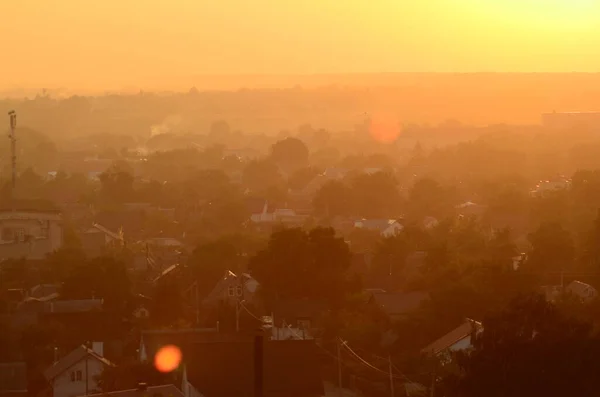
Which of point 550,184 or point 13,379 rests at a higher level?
point 13,379

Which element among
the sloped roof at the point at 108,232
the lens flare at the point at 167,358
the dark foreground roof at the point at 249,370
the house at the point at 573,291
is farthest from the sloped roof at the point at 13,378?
the sloped roof at the point at 108,232

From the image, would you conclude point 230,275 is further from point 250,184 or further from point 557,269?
point 250,184

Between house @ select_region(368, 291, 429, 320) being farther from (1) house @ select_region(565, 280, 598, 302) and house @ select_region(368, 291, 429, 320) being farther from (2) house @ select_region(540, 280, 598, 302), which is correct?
(1) house @ select_region(565, 280, 598, 302)

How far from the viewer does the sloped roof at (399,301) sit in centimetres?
1537

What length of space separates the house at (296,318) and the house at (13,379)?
2.93 m

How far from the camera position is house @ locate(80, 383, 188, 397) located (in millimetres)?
9797

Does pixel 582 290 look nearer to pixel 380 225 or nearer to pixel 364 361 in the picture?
pixel 364 361

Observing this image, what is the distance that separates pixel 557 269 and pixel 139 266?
6276 mm

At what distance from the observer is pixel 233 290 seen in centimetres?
1675

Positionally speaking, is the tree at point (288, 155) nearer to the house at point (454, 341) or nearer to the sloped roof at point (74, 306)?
the sloped roof at point (74, 306)

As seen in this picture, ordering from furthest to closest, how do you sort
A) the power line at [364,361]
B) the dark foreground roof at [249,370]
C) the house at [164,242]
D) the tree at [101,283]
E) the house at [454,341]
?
1. the house at [164,242]
2. the tree at [101,283]
3. the house at [454,341]
4. the power line at [364,361]
5. the dark foreground roof at [249,370]

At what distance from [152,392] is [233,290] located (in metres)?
6.74

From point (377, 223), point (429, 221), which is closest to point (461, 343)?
point (377, 223)

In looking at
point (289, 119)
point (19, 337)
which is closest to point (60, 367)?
point (19, 337)
